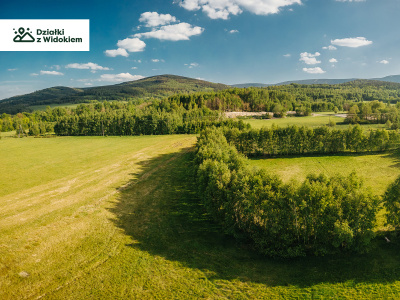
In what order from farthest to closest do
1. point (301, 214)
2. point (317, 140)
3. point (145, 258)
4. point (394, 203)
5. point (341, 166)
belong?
1. point (317, 140)
2. point (341, 166)
3. point (394, 203)
4. point (145, 258)
5. point (301, 214)

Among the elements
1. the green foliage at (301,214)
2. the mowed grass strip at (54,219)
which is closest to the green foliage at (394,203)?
the green foliage at (301,214)

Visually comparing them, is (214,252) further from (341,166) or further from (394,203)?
(341,166)

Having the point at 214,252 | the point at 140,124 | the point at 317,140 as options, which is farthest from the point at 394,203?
the point at 140,124

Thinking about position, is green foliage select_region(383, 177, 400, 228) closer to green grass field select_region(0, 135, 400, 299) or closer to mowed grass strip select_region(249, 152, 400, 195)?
green grass field select_region(0, 135, 400, 299)

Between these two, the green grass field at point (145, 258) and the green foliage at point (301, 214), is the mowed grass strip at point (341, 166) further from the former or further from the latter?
the green grass field at point (145, 258)

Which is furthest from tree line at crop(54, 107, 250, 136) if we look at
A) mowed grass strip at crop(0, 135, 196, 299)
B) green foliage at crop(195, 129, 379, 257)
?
green foliage at crop(195, 129, 379, 257)

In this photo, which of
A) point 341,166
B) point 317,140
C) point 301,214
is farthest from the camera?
point 317,140
